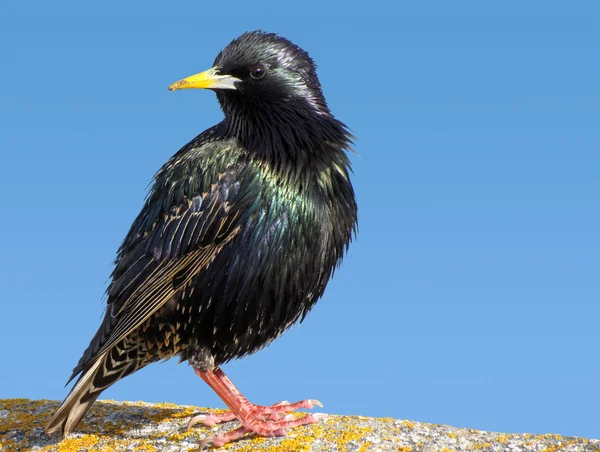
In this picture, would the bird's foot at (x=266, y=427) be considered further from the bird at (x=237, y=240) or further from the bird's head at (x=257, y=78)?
the bird's head at (x=257, y=78)

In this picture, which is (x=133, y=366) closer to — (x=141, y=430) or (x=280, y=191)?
(x=141, y=430)

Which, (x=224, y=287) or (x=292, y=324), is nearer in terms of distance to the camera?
(x=224, y=287)

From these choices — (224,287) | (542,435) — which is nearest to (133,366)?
(224,287)

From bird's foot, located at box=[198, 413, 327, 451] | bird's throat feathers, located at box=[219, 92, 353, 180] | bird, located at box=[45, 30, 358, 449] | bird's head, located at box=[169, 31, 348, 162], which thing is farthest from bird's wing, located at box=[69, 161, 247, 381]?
bird's foot, located at box=[198, 413, 327, 451]

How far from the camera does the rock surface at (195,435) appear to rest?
404 centimetres

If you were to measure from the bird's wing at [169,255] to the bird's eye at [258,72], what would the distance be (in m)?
0.67

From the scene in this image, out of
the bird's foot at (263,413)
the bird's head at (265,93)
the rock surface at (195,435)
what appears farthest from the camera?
the bird's head at (265,93)

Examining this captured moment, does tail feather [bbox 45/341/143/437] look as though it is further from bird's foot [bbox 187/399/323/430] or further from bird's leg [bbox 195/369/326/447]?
bird's foot [bbox 187/399/323/430]

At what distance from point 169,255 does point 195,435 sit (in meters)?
1.14

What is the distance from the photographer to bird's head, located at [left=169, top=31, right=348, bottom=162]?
15.7 ft

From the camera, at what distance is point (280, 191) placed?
4.59 meters

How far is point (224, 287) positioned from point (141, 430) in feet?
3.45

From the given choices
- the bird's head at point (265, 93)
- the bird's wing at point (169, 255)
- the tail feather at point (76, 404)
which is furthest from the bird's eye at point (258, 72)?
the tail feather at point (76, 404)

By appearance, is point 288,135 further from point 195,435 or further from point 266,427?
point 195,435
